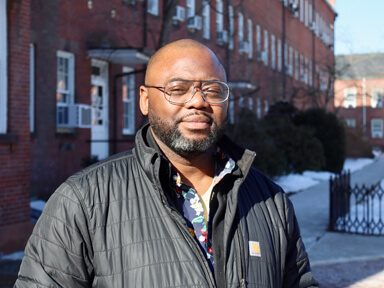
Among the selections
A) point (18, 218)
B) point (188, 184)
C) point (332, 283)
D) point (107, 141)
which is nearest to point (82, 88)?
point (107, 141)

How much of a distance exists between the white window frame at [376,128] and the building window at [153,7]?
46525mm

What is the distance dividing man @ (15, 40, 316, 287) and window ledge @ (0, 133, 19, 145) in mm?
5987

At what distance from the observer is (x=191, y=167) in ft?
7.56

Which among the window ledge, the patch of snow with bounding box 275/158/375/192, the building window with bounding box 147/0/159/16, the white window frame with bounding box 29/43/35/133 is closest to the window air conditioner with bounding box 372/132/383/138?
the patch of snow with bounding box 275/158/375/192

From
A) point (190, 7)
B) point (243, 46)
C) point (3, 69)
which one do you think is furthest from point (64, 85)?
point (243, 46)

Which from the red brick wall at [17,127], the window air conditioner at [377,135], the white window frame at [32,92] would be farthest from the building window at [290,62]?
the window air conditioner at [377,135]

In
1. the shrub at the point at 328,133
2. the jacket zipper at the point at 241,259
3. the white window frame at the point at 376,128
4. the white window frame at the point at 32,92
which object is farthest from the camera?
the white window frame at the point at 376,128

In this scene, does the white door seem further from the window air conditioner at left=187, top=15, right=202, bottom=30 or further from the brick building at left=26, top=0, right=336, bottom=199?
the window air conditioner at left=187, top=15, right=202, bottom=30

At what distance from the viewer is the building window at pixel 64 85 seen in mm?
11523

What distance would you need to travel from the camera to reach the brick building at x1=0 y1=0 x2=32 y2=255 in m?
7.94

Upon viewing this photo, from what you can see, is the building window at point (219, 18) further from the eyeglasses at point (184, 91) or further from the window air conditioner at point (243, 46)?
the eyeglasses at point (184, 91)

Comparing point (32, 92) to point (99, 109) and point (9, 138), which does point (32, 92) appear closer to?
point (99, 109)

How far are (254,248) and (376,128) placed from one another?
59039 mm

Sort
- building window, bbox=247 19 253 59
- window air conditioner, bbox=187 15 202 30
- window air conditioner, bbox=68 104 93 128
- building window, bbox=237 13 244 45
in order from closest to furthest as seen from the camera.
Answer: window air conditioner, bbox=68 104 93 128, window air conditioner, bbox=187 15 202 30, building window, bbox=237 13 244 45, building window, bbox=247 19 253 59
